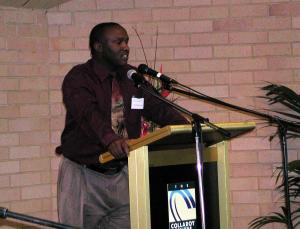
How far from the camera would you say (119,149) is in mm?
2314

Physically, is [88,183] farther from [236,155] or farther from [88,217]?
[236,155]

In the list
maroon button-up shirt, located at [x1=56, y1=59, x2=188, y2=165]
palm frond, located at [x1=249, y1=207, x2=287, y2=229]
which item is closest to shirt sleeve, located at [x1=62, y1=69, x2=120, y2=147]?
maroon button-up shirt, located at [x1=56, y1=59, x2=188, y2=165]

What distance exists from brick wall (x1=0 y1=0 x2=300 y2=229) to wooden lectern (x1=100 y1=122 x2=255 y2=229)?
154cm

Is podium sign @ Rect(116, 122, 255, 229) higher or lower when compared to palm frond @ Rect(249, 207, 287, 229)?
higher

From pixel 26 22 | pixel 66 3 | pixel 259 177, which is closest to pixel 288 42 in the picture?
pixel 259 177

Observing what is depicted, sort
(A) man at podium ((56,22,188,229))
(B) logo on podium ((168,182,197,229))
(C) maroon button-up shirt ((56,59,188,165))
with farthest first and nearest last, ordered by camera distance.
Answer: (A) man at podium ((56,22,188,229)), (C) maroon button-up shirt ((56,59,188,165)), (B) logo on podium ((168,182,197,229))

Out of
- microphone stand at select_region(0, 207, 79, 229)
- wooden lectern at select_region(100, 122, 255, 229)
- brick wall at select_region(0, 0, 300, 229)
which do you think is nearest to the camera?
microphone stand at select_region(0, 207, 79, 229)

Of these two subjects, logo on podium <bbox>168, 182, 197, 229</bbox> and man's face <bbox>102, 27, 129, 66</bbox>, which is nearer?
logo on podium <bbox>168, 182, 197, 229</bbox>

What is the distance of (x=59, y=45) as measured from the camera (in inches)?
159

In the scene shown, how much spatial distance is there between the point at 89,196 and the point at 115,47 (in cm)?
80

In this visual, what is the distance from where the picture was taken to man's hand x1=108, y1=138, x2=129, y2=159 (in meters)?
2.31

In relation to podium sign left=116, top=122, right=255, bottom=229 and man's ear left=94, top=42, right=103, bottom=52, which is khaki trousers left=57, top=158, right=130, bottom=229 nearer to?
podium sign left=116, top=122, right=255, bottom=229

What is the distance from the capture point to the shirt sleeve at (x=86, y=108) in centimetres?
246

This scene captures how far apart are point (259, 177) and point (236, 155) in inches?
9.2
